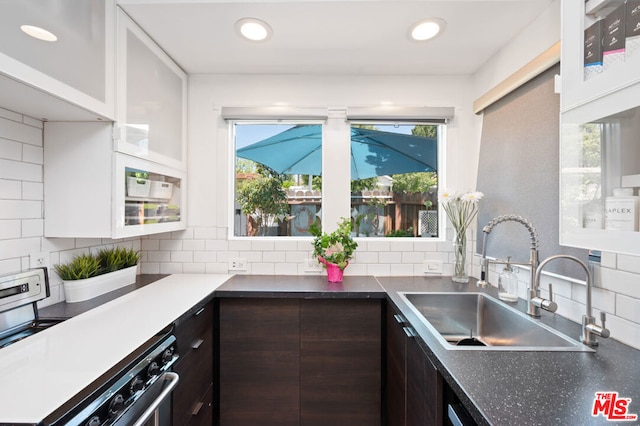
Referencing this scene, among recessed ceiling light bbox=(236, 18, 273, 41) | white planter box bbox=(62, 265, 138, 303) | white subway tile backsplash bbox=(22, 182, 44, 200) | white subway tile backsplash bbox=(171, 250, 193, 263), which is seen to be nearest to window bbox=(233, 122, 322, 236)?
white subway tile backsplash bbox=(171, 250, 193, 263)

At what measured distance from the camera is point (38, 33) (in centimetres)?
104

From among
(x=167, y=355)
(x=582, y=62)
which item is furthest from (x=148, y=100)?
(x=582, y=62)

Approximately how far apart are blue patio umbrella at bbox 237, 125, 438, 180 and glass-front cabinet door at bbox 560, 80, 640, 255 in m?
1.34

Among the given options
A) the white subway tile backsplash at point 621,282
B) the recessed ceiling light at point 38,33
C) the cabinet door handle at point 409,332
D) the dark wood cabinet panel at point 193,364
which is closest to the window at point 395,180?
the cabinet door handle at point 409,332

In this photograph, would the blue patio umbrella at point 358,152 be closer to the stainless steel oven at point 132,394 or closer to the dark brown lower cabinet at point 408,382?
the dark brown lower cabinet at point 408,382

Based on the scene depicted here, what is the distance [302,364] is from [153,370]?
2.78 ft

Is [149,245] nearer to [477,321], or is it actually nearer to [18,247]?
[18,247]

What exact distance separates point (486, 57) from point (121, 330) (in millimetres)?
2572

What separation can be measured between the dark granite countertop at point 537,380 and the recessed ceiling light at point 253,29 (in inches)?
68.9

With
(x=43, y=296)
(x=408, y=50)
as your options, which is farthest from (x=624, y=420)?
(x=43, y=296)

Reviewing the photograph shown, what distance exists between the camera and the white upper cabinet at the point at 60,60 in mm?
970

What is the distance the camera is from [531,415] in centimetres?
67

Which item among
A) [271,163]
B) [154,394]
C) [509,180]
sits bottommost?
[154,394]

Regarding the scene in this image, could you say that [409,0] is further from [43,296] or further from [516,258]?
[43,296]
